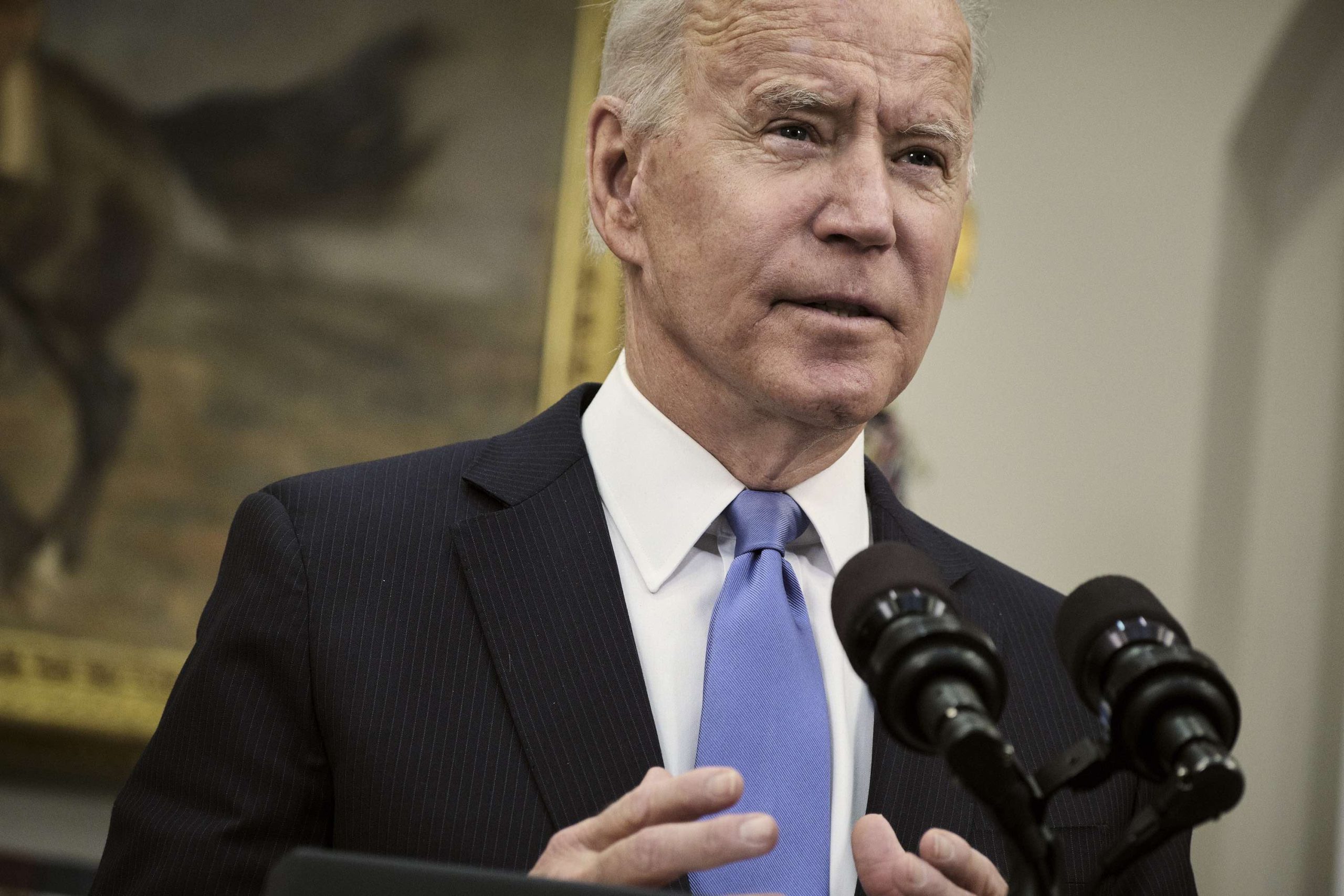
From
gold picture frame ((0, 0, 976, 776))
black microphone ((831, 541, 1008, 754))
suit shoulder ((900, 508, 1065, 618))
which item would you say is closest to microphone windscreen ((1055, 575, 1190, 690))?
black microphone ((831, 541, 1008, 754))

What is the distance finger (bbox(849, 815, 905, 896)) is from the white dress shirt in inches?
13.1

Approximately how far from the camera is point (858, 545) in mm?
1811

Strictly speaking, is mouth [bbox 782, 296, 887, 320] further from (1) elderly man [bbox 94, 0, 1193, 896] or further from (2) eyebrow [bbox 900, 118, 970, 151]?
(2) eyebrow [bbox 900, 118, 970, 151]

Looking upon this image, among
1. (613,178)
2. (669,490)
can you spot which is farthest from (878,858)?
(613,178)

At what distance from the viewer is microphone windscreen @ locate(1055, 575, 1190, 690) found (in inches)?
41.4

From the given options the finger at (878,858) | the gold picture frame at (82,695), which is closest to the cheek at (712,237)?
the finger at (878,858)

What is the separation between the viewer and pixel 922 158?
5.82ft

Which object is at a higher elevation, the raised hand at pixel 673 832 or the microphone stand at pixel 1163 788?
the microphone stand at pixel 1163 788

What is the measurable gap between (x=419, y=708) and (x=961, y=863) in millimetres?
635

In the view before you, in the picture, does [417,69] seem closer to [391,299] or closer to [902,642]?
[391,299]

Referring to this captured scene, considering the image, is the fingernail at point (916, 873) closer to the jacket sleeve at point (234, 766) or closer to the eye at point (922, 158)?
the jacket sleeve at point (234, 766)

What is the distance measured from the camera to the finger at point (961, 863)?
119 centimetres

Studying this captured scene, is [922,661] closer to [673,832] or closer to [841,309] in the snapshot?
[673,832]

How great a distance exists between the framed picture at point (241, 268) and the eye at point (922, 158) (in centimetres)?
236
